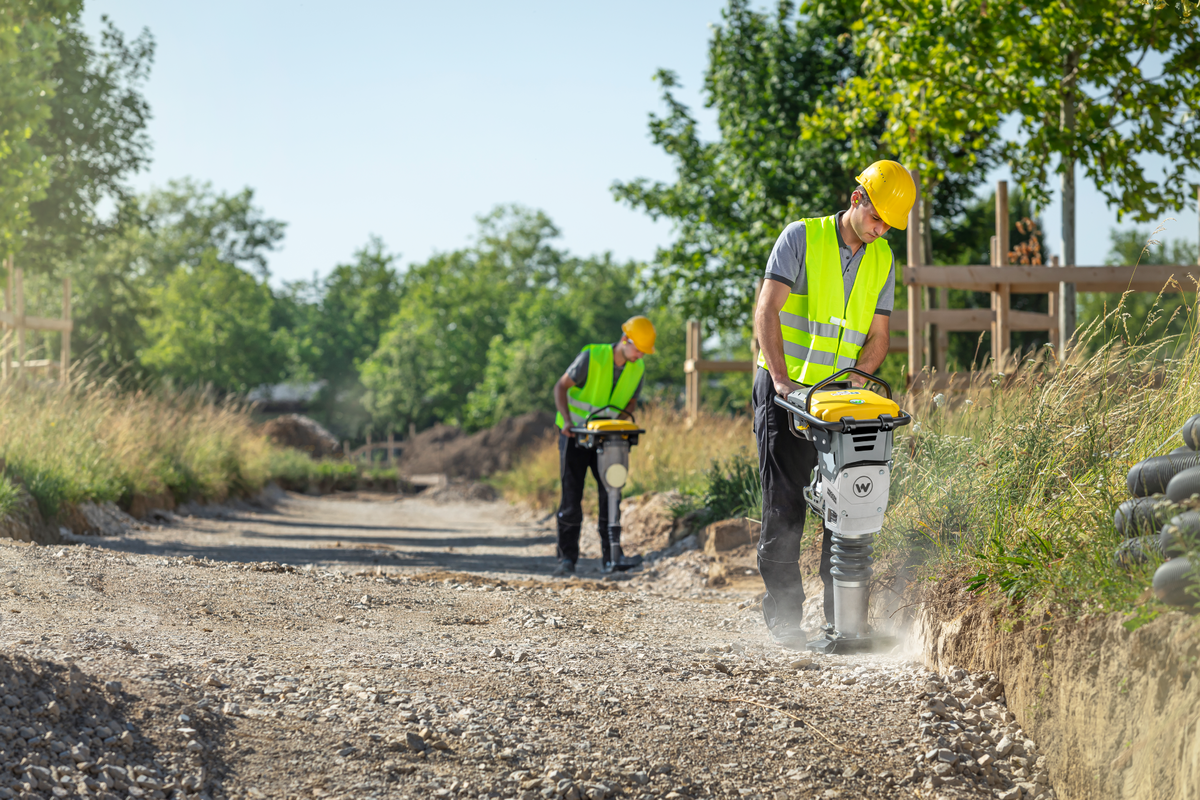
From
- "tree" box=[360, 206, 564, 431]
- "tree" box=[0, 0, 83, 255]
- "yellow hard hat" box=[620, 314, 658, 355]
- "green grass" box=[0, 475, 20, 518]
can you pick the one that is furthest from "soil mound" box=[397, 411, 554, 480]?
"green grass" box=[0, 475, 20, 518]

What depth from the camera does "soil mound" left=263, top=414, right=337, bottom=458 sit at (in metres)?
30.2

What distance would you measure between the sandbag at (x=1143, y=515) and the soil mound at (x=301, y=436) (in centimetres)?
2862

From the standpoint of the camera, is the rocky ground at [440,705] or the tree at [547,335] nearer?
the rocky ground at [440,705]

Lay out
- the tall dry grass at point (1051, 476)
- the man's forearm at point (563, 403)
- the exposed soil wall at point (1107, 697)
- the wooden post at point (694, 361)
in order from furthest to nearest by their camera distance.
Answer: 1. the wooden post at point (694, 361)
2. the man's forearm at point (563, 403)
3. the tall dry grass at point (1051, 476)
4. the exposed soil wall at point (1107, 697)

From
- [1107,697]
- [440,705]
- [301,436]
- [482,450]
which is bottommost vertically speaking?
[482,450]

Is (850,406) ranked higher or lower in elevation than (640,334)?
lower

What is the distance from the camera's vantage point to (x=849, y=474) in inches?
144

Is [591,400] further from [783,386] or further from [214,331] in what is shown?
[214,331]

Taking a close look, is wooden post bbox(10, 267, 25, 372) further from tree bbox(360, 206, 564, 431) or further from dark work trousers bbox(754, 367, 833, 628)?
tree bbox(360, 206, 564, 431)

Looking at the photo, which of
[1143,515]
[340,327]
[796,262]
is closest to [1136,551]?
[1143,515]

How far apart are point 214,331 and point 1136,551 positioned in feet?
142

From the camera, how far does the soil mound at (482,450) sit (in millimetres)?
29000

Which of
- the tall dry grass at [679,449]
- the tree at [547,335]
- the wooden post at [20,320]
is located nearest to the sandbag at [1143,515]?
the tall dry grass at [679,449]

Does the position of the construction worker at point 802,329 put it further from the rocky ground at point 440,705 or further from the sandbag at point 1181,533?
the sandbag at point 1181,533
